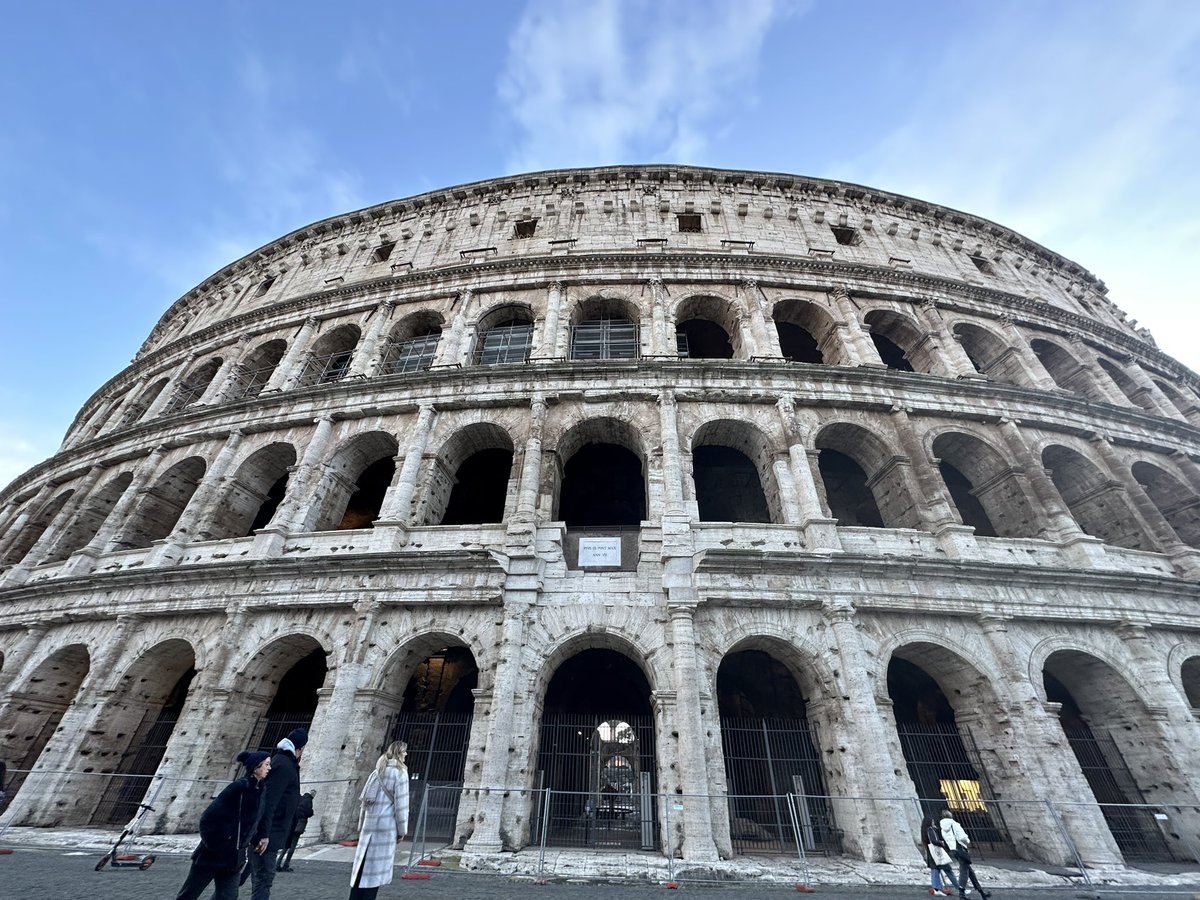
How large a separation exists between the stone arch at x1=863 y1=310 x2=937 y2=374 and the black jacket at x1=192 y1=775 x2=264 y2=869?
16.6 meters

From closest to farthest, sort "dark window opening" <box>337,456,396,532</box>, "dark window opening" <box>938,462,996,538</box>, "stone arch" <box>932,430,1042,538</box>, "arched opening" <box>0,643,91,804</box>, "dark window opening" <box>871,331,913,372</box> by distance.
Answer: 1. "arched opening" <box>0,643,91,804</box>
2. "stone arch" <box>932,430,1042,538</box>
3. "dark window opening" <box>938,462,996,538</box>
4. "dark window opening" <box>337,456,396,532</box>
5. "dark window opening" <box>871,331,913,372</box>

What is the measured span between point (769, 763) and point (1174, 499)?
13799mm

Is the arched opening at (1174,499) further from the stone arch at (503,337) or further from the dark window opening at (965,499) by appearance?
the stone arch at (503,337)

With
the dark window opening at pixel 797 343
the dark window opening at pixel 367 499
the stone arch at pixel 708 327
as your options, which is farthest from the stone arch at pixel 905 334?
the dark window opening at pixel 367 499

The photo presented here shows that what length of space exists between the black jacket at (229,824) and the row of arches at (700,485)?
7342mm

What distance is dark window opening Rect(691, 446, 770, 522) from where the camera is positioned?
15.5 m

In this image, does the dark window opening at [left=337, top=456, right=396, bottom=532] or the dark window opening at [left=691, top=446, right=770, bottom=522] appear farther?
the dark window opening at [left=337, top=456, right=396, bottom=532]

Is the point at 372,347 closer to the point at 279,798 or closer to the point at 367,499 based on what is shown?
the point at 367,499

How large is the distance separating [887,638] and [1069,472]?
27.7 feet

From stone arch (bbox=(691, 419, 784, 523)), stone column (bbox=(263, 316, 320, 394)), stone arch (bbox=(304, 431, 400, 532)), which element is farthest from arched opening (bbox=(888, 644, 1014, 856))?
stone column (bbox=(263, 316, 320, 394))

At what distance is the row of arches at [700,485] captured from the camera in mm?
11961

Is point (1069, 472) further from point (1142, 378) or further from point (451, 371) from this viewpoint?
point (451, 371)

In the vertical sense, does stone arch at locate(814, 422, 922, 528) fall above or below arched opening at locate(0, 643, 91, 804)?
above

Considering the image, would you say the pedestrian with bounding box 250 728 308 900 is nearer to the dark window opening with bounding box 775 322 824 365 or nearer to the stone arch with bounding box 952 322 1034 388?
the dark window opening with bounding box 775 322 824 365
